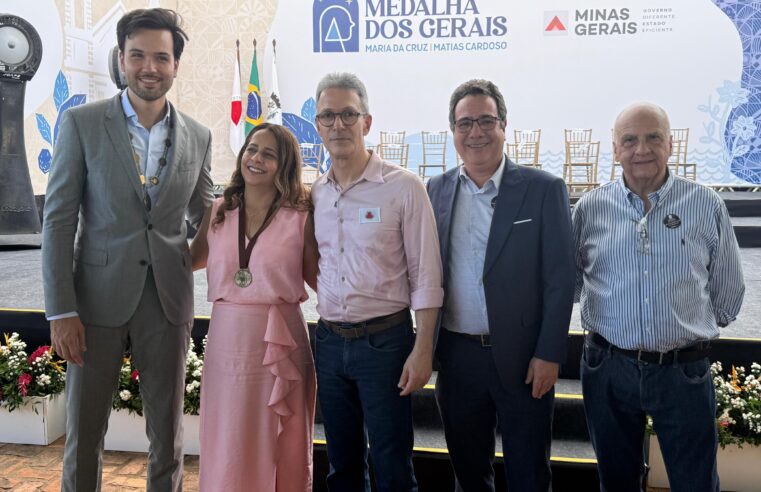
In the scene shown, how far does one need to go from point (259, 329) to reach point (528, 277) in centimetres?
84

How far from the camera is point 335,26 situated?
8.99 m

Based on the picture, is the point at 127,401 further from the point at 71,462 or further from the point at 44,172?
the point at 44,172

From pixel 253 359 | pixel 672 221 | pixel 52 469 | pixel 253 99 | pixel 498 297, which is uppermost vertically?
pixel 253 99

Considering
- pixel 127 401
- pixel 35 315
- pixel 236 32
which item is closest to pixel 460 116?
pixel 127 401

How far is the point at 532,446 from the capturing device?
1.82m

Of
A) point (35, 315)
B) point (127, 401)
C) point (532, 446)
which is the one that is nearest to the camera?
point (532, 446)

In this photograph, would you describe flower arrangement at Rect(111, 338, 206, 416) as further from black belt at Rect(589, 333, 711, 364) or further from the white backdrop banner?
the white backdrop banner

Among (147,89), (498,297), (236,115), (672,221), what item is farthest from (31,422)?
→ (236,115)

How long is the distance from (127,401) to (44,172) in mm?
5486

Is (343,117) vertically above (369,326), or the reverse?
(343,117)

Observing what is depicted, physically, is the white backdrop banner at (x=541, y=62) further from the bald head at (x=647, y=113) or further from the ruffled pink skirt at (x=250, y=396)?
the ruffled pink skirt at (x=250, y=396)

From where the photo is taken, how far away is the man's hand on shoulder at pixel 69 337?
187cm

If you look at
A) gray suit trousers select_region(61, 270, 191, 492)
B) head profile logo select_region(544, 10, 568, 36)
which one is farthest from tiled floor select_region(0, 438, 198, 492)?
head profile logo select_region(544, 10, 568, 36)

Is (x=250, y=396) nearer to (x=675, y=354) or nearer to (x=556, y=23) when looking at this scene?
(x=675, y=354)
